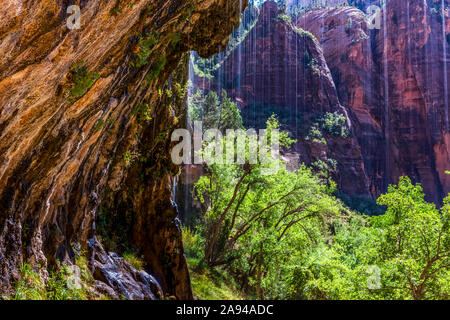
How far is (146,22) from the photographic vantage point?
5.90 m

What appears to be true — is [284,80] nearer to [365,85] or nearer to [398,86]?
[365,85]

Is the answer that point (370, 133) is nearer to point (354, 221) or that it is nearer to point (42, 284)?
point (354, 221)

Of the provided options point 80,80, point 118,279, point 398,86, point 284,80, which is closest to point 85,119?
point 80,80

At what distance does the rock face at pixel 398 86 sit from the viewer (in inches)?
2309

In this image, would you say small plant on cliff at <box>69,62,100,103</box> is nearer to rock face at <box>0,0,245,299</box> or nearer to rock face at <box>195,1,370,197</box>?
rock face at <box>0,0,245,299</box>

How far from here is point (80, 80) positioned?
4656 mm

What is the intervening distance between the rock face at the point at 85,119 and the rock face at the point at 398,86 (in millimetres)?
53030

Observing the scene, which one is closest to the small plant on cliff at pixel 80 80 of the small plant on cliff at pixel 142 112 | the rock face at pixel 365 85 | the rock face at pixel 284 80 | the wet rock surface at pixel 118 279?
the wet rock surface at pixel 118 279

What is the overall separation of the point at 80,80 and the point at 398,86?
71.3 metres

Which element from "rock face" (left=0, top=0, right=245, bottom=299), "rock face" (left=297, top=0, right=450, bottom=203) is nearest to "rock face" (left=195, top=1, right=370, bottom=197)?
"rock face" (left=297, top=0, right=450, bottom=203)

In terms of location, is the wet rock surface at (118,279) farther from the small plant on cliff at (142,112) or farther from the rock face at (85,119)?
the small plant on cliff at (142,112)
